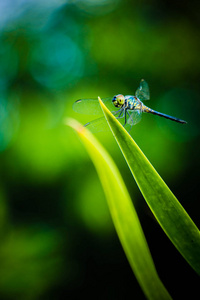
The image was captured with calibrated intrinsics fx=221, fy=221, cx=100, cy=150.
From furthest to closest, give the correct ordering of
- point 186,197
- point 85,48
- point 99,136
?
1. point 85,48
2. point 186,197
3. point 99,136

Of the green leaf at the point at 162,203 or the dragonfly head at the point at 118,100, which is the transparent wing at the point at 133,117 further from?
the green leaf at the point at 162,203

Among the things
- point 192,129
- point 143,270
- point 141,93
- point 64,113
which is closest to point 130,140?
point 143,270

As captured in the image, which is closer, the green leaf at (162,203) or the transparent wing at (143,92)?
the green leaf at (162,203)

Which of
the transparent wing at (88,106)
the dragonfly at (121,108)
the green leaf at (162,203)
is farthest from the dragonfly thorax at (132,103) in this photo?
the green leaf at (162,203)

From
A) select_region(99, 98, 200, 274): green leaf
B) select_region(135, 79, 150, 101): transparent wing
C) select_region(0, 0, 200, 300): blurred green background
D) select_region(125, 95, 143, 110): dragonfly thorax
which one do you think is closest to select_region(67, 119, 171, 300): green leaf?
select_region(99, 98, 200, 274): green leaf

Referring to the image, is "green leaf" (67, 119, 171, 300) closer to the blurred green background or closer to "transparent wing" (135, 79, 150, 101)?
"transparent wing" (135, 79, 150, 101)

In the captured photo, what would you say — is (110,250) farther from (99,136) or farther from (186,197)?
(99,136)
